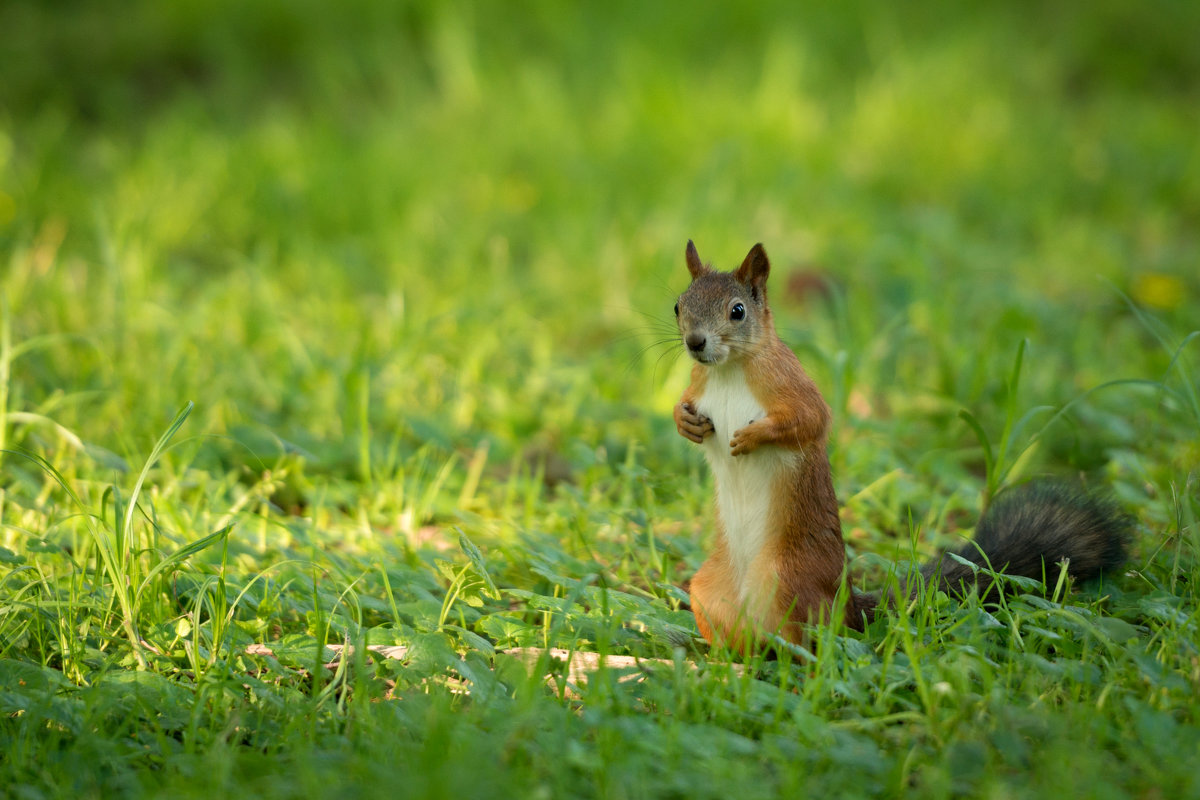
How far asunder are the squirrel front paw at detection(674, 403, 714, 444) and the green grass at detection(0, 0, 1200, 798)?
0.36 m

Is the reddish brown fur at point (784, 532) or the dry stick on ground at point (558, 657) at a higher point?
the reddish brown fur at point (784, 532)

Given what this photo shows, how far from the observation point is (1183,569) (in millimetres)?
2227

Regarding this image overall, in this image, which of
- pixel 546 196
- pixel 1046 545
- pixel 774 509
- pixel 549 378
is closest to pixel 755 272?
pixel 774 509

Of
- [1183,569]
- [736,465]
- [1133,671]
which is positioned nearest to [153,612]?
[736,465]

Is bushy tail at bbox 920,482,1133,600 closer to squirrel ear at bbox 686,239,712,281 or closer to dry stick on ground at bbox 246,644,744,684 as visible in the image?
dry stick on ground at bbox 246,644,744,684

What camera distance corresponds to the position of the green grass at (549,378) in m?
1.78

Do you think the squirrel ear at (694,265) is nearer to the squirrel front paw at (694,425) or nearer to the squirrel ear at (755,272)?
the squirrel ear at (755,272)

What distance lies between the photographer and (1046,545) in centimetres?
221

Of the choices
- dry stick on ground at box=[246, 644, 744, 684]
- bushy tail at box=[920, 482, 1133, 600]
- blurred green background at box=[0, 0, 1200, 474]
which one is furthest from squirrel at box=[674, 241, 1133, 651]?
blurred green background at box=[0, 0, 1200, 474]

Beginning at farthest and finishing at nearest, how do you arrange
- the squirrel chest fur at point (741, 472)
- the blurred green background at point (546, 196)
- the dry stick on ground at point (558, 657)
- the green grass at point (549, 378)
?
the blurred green background at point (546, 196)
the squirrel chest fur at point (741, 472)
the dry stick on ground at point (558, 657)
the green grass at point (549, 378)

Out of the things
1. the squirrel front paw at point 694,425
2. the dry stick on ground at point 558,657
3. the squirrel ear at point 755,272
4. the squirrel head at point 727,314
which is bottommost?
the dry stick on ground at point 558,657

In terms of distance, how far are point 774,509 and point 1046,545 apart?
1.98 ft

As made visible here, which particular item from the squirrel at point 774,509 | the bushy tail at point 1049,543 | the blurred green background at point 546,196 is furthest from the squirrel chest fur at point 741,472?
the blurred green background at point 546,196

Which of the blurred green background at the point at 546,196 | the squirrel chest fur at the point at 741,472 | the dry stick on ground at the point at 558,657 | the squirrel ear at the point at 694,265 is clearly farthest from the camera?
the blurred green background at the point at 546,196
